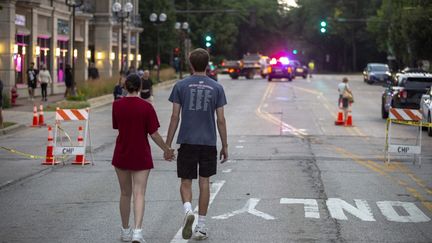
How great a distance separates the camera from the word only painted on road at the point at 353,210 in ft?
34.9

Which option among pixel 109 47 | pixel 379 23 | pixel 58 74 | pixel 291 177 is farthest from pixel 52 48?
pixel 379 23

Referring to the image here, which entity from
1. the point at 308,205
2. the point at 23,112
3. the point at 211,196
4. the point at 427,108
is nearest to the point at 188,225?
the point at 308,205

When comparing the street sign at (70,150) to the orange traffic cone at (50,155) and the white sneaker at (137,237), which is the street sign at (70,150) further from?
the white sneaker at (137,237)

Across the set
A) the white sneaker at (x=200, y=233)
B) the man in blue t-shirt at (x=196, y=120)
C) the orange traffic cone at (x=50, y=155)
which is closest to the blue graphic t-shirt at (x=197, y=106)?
the man in blue t-shirt at (x=196, y=120)

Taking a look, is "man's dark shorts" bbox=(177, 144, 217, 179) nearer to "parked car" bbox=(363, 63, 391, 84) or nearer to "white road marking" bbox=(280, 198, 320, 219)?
"white road marking" bbox=(280, 198, 320, 219)

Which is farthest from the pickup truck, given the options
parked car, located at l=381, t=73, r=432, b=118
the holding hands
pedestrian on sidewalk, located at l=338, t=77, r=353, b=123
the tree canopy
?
the holding hands

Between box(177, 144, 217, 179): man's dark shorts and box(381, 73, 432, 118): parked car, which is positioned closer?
box(177, 144, 217, 179): man's dark shorts

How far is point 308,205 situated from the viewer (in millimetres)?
11539

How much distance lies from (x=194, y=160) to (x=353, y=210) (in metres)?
3.17

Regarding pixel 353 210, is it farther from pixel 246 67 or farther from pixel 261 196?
pixel 246 67

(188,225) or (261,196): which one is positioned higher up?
(188,225)

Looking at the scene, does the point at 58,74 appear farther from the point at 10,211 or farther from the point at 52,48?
the point at 10,211

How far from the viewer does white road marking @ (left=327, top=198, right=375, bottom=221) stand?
1070cm

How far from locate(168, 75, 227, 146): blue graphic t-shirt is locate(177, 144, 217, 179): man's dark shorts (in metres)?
0.07
